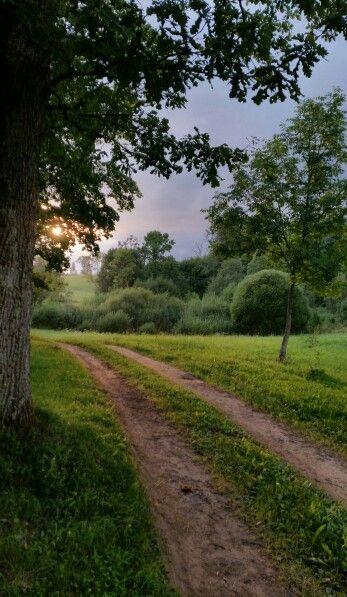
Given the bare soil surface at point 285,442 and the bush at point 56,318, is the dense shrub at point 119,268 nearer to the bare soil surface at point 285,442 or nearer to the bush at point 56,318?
the bush at point 56,318

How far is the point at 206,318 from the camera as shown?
129 ft

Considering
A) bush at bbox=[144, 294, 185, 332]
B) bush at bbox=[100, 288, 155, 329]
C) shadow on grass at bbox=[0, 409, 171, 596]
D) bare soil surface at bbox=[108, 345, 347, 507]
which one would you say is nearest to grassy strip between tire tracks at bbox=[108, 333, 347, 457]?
bare soil surface at bbox=[108, 345, 347, 507]

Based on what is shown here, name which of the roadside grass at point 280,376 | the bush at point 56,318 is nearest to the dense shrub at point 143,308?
the bush at point 56,318

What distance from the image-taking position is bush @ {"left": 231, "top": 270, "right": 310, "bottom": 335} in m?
31.8

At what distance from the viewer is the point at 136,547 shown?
4828mm

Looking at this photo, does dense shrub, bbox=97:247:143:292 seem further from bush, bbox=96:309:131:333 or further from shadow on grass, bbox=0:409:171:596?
shadow on grass, bbox=0:409:171:596

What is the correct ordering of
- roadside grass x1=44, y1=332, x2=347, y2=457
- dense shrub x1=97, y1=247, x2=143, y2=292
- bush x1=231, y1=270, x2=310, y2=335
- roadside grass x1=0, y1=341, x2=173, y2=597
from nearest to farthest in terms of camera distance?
roadside grass x1=0, y1=341, x2=173, y2=597, roadside grass x1=44, y1=332, x2=347, y2=457, bush x1=231, y1=270, x2=310, y2=335, dense shrub x1=97, y1=247, x2=143, y2=292

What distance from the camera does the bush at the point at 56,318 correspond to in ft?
138

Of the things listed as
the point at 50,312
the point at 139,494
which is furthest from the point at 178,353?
the point at 50,312

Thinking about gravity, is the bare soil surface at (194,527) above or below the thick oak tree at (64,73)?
below

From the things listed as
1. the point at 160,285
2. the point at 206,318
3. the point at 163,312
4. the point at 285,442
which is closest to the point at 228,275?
the point at 160,285

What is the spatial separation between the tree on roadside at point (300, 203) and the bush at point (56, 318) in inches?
1161

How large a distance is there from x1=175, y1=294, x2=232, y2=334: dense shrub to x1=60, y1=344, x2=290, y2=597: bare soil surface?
28.1m

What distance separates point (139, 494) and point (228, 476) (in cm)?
186
